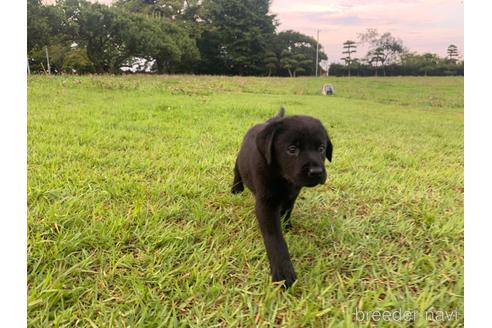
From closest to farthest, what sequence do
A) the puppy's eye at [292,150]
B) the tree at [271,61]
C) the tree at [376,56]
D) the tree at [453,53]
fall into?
the puppy's eye at [292,150], the tree at [453,53], the tree at [376,56], the tree at [271,61]

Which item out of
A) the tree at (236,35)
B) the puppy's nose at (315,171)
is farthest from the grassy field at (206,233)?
the tree at (236,35)

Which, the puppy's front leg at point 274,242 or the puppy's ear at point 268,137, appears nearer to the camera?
the puppy's front leg at point 274,242

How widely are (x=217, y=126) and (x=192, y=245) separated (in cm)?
299

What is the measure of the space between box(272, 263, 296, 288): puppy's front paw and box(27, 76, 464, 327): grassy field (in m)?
0.05

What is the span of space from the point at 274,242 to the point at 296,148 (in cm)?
46

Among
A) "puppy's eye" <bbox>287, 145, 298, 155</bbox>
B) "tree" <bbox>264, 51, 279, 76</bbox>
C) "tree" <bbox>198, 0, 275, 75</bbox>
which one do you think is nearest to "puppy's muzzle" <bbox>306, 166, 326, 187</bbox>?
"puppy's eye" <bbox>287, 145, 298, 155</bbox>

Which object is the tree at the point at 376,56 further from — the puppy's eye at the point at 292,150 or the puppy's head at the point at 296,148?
the puppy's eye at the point at 292,150

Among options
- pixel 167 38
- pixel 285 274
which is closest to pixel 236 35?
pixel 167 38

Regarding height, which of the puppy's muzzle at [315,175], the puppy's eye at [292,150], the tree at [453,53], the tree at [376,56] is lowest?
the puppy's muzzle at [315,175]

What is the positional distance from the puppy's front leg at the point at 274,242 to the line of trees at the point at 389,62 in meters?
1.52

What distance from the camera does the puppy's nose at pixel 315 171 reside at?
61.9 inches

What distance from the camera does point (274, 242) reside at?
1.68 metres

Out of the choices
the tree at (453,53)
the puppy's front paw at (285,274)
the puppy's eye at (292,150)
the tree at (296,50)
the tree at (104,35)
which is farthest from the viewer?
the tree at (104,35)
